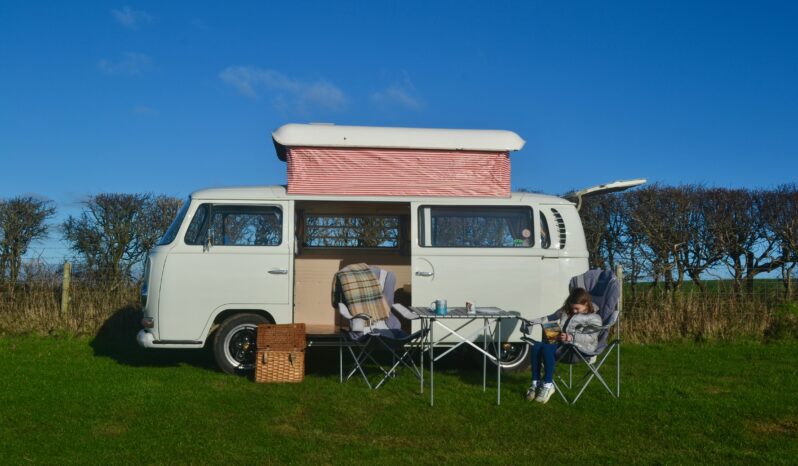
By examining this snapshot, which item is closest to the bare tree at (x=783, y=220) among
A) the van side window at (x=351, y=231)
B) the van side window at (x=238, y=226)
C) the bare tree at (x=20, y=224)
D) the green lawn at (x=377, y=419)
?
the green lawn at (x=377, y=419)

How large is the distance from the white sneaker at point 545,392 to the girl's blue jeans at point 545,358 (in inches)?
2.2

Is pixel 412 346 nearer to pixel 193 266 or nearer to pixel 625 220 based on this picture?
pixel 193 266

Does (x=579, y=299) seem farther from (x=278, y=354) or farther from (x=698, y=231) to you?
(x=698, y=231)

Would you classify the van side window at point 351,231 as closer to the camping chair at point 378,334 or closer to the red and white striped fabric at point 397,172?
the red and white striped fabric at point 397,172

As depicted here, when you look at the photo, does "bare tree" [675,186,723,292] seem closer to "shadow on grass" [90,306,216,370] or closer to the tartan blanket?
the tartan blanket

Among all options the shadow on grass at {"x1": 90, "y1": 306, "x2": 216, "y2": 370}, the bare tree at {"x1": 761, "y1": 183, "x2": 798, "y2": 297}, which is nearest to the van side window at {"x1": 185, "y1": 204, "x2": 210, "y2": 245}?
the shadow on grass at {"x1": 90, "y1": 306, "x2": 216, "y2": 370}

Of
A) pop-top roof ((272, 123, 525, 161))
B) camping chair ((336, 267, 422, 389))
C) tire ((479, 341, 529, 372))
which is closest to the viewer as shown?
camping chair ((336, 267, 422, 389))

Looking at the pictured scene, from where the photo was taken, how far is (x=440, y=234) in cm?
948

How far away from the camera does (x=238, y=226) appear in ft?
30.9

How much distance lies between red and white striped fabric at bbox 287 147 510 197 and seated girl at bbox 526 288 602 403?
189 centimetres

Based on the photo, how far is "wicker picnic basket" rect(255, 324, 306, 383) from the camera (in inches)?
349

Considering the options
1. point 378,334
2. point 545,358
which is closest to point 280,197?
point 378,334

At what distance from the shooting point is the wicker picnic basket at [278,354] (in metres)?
8.86

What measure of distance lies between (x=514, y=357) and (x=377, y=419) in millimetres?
3107
